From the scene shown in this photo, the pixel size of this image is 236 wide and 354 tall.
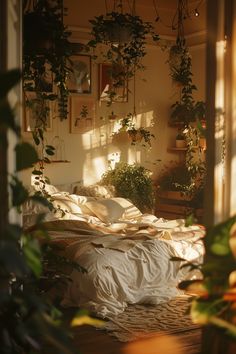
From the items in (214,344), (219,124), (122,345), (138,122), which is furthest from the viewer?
(138,122)

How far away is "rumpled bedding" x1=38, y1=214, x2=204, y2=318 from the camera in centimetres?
441

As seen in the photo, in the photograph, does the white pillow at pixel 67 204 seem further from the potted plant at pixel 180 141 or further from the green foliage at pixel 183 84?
the potted plant at pixel 180 141

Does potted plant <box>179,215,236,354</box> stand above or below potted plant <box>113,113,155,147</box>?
below

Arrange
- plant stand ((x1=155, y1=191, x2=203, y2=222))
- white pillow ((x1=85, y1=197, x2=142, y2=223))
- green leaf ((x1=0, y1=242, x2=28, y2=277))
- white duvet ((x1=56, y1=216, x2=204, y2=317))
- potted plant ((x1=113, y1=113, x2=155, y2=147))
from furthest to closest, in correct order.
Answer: plant stand ((x1=155, y1=191, x2=203, y2=222)) < potted plant ((x1=113, y1=113, x2=155, y2=147)) < white pillow ((x1=85, y1=197, x2=142, y2=223)) < white duvet ((x1=56, y1=216, x2=204, y2=317)) < green leaf ((x1=0, y1=242, x2=28, y2=277))

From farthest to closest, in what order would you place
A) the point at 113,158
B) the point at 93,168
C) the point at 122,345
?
the point at 113,158 → the point at 93,168 → the point at 122,345

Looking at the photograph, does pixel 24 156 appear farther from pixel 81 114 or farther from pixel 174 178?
pixel 174 178

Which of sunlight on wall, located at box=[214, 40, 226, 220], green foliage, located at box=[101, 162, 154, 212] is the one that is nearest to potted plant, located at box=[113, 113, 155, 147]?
green foliage, located at box=[101, 162, 154, 212]

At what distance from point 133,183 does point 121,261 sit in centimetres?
277

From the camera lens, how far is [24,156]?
6.14 ft

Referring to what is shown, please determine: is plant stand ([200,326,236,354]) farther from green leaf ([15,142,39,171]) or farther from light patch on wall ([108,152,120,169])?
light patch on wall ([108,152,120,169])

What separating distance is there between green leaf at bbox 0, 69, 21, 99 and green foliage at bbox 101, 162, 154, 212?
Result: 562 centimetres

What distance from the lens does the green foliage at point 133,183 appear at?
7.27 metres

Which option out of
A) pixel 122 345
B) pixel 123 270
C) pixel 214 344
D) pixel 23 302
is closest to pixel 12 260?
pixel 23 302

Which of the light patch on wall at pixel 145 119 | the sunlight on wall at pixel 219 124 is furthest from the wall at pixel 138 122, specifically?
the sunlight on wall at pixel 219 124
